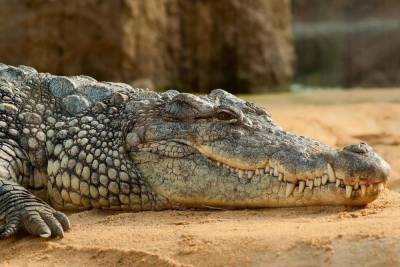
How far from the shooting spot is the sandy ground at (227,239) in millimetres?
3207

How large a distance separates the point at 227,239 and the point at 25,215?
43.2 inches

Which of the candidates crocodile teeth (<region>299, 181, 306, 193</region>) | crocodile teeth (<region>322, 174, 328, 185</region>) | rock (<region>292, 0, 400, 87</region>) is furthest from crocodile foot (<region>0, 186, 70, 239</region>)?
rock (<region>292, 0, 400, 87</region>)

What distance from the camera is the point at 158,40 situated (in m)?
12.7

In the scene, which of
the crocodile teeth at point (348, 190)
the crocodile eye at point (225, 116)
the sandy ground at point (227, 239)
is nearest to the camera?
the sandy ground at point (227, 239)

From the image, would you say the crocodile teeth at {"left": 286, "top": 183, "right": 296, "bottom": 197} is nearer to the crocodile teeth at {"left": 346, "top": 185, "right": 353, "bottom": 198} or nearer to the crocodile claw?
the crocodile teeth at {"left": 346, "top": 185, "right": 353, "bottom": 198}

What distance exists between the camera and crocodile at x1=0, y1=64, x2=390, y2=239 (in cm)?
396

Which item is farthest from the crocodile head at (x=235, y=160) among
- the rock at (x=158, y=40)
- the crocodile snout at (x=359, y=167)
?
the rock at (x=158, y=40)

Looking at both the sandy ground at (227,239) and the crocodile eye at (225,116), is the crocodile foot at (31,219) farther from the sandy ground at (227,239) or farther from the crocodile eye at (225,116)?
the crocodile eye at (225,116)

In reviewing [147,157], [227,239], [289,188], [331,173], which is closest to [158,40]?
[147,157]

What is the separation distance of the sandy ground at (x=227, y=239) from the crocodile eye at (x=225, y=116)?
0.53 m

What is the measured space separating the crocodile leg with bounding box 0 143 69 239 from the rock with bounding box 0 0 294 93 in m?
7.74

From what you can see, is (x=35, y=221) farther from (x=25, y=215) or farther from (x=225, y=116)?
(x=225, y=116)

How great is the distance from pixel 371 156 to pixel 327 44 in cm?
1676

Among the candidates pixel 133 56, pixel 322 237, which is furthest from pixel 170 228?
pixel 133 56
